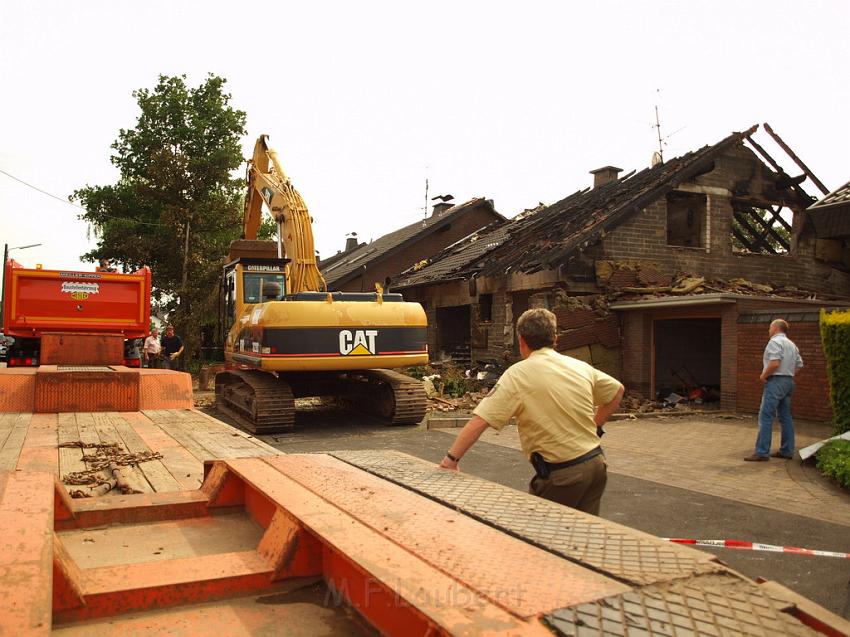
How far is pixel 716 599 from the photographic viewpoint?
5.32ft

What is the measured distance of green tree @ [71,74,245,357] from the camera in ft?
91.0

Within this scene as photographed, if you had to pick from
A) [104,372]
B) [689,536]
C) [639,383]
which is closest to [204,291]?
[639,383]

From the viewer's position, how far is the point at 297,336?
1118 centimetres

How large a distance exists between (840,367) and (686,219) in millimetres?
11298

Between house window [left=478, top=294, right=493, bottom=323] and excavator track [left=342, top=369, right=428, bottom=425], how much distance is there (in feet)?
22.2

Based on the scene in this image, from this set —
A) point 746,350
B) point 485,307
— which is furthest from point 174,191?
point 746,350

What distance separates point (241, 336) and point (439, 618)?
1160cm

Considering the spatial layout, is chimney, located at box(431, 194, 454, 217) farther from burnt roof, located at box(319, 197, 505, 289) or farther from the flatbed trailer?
the flatbed trailer

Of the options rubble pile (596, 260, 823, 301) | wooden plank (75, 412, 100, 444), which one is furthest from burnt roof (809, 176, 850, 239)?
wooden plank (75, 412, 100, 444)

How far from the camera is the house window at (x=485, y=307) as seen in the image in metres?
19.9

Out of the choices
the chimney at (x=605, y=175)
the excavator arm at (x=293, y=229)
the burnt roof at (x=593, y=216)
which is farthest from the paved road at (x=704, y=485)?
the chimney at (x=605, y=175)

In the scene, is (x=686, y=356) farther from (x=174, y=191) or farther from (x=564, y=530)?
(x=174, y=191)

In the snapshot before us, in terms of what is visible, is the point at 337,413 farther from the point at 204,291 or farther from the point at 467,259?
the point at 204,291

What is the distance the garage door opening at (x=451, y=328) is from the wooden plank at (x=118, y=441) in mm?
17204
